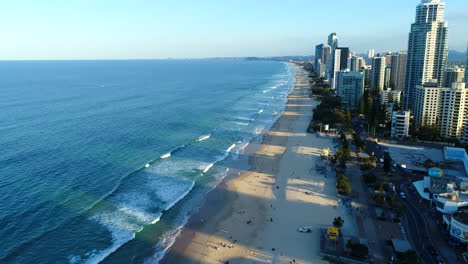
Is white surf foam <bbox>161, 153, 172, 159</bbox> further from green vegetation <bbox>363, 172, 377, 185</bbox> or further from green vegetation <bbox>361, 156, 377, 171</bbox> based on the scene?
green vegetation <bbox>363, 172, 377, 185</bbox>

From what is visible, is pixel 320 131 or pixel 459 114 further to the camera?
pixel 320 131

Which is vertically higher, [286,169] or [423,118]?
[423,118]

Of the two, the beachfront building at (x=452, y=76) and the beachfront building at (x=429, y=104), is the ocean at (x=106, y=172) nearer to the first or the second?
the beachfront building at (x=429, y=104)

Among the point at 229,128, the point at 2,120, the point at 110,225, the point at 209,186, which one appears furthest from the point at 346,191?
the point at 2,120

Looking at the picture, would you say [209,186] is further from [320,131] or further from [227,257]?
[320,131]

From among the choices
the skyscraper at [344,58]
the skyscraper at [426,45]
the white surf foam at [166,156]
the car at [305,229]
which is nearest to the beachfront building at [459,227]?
the car at [305,229]
